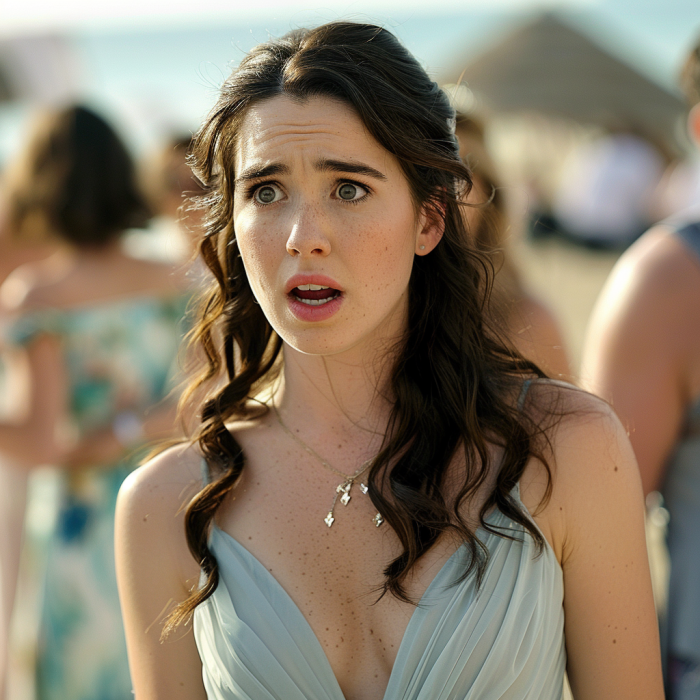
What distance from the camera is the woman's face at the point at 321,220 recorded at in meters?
1.65

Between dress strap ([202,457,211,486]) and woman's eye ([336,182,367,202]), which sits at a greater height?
woman's eye ([336,182,367,202])

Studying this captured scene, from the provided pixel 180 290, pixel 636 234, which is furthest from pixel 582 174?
pixel 180 290

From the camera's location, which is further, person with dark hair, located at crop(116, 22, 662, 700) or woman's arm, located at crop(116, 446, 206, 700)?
woman's arm, located at crop(116, 446, 206, 700)

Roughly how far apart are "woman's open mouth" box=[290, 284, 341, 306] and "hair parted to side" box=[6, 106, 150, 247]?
6.64ft

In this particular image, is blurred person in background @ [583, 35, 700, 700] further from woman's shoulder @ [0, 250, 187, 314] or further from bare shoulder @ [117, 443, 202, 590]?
woman's shoulder @ [0, 250, 187, 314]

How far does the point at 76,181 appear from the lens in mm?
3494

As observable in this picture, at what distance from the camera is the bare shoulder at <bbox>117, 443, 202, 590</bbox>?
6.09ft

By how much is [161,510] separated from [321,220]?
2.39ft

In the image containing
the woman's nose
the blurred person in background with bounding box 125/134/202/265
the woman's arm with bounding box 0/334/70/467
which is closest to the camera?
the woman's nose

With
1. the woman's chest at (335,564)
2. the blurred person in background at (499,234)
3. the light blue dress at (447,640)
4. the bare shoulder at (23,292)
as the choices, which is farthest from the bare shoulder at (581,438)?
the bare shoulder at (23,292)

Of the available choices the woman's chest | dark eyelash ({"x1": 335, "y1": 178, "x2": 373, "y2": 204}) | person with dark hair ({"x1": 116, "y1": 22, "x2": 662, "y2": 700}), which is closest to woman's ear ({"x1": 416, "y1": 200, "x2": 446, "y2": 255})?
person with dark hair ({"x1": 116, "y1": 22, "x2": 662, "y2": 700})

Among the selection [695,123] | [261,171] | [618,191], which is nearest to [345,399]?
[261,171]

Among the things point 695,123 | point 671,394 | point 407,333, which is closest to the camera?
→ point 407,333

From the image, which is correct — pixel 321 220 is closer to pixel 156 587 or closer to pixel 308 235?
pixel 308 235
